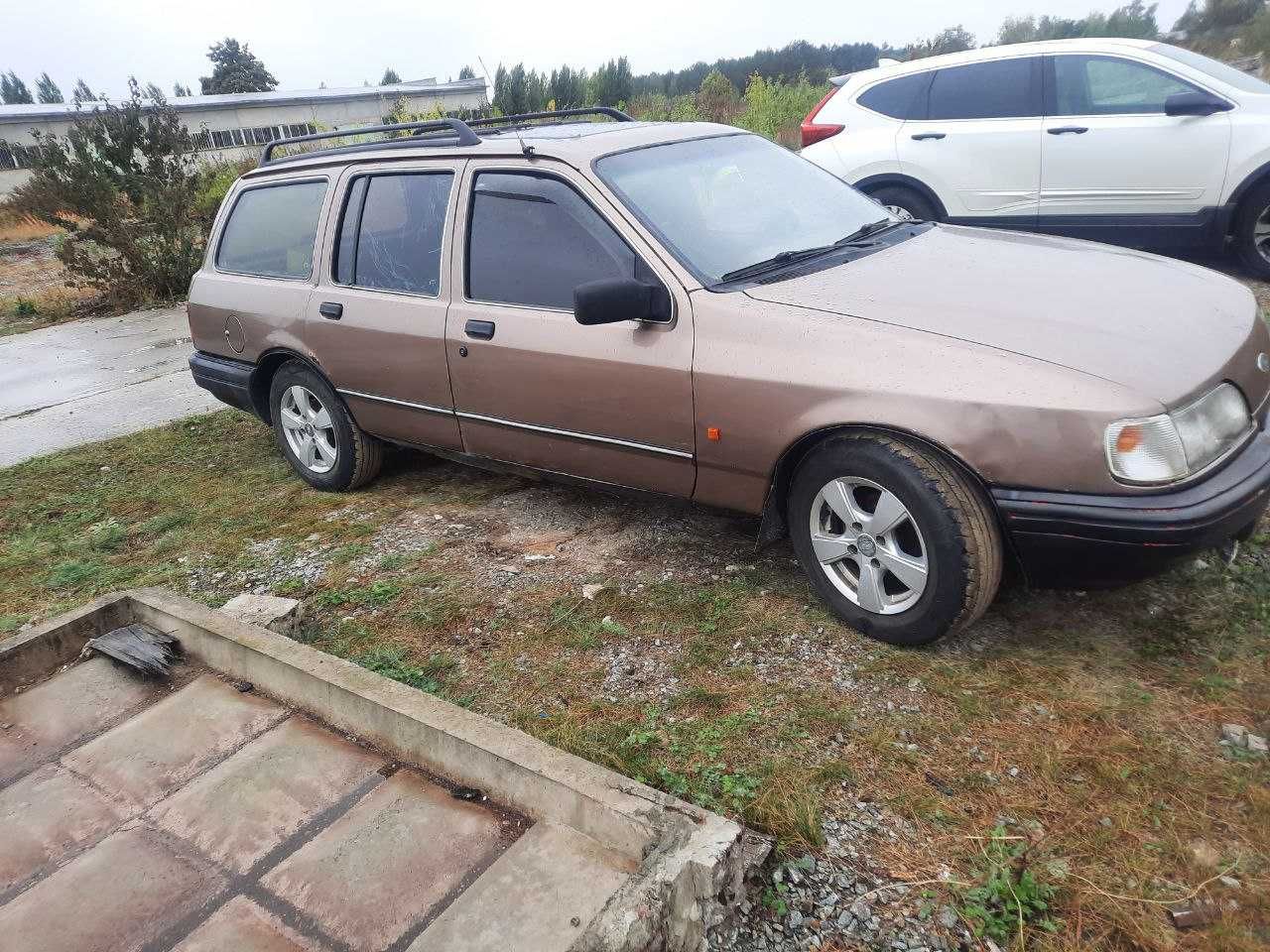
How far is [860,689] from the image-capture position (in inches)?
114

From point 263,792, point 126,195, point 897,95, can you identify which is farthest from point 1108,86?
point 126,195

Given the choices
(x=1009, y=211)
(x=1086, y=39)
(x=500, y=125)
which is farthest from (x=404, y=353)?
(x=1086, y=39)

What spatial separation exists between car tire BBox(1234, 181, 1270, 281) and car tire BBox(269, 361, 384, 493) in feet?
18.9

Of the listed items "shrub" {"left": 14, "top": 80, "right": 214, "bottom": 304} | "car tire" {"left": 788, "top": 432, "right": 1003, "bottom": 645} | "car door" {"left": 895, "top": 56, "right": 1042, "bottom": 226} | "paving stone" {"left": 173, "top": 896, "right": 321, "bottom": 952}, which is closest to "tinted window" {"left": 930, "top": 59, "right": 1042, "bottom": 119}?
"car door" {"left": 895, "top": 56, "right": 1042, "bottom": 226}

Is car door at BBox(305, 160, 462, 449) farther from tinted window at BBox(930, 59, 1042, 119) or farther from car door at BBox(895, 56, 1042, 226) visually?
tinted window at BBox(930, 59, 1042, 119)

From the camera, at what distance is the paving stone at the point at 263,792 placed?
241 cm

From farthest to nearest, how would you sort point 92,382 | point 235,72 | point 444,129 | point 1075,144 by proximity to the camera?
point 235,72 → point 92,382 → point 1075,144 → point 444,129

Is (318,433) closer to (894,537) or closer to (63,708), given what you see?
(63,708)

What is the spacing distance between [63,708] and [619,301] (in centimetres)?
233

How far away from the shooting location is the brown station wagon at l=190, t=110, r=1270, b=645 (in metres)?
2.62

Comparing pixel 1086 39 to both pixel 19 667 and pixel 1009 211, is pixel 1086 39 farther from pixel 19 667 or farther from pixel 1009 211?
pixel 19 667

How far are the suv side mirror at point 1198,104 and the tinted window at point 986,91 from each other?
2.89 feet

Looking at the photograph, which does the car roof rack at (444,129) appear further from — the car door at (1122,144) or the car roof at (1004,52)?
the car door at (1122,144)

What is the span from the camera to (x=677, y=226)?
350 centimetres
